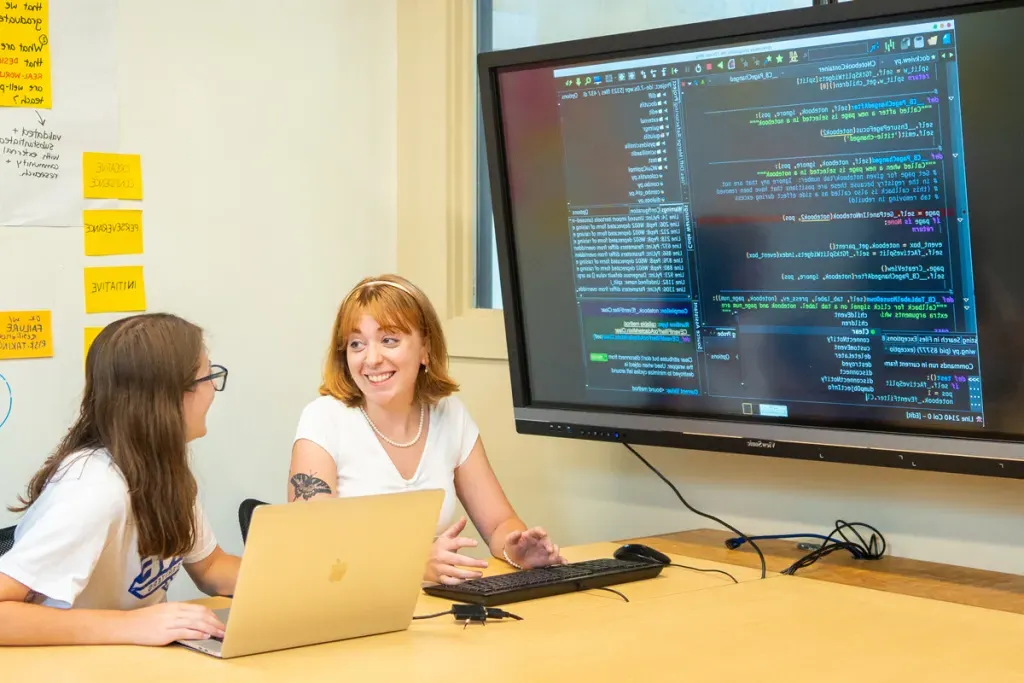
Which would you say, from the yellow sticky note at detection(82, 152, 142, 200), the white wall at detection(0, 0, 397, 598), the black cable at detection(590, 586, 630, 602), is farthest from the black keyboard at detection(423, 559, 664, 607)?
the yellow sticky note at detection(82, 152, 142, 200)

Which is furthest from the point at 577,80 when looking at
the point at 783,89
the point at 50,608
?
the point at 50,608

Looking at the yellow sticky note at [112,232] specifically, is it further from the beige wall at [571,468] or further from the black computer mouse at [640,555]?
the black computer mouse at [640,555]

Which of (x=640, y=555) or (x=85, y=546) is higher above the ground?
(x=85, y=546)

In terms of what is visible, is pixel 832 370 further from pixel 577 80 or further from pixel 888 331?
pixel 577 80

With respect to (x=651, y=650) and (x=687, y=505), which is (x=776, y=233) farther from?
(x=651, y=650)

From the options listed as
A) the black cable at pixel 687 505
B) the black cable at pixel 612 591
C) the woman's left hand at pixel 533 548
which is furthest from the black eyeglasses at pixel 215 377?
the black cable at pixel 687 505

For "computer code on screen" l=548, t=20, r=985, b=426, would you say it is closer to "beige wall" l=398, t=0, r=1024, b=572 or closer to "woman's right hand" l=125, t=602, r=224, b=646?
"beige wall" l=398, t=0, r=1024, b=572

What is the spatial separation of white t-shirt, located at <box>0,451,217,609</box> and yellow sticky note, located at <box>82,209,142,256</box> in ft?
3.35

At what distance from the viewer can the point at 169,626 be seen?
154cm

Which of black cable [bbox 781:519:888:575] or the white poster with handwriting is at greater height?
the white poster with handwriting

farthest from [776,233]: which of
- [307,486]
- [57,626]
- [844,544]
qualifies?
[57,626]

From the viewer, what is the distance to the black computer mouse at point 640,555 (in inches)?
82.6

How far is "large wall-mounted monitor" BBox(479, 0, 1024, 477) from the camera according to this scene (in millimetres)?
1953

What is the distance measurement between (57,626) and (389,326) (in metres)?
0.96
